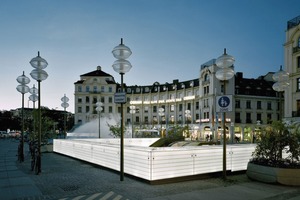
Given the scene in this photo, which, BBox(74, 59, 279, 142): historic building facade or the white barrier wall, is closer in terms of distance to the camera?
the white barrier wall

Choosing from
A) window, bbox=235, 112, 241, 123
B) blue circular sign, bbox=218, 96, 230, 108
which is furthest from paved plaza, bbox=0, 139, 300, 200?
window, bbox=235, 112, 241, 123

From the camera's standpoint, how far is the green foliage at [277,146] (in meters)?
10.0

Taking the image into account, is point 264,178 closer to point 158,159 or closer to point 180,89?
point 158,159

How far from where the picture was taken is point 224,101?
10.7m

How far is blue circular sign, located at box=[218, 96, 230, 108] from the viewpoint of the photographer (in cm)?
1059

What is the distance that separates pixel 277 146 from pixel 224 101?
8.34ft

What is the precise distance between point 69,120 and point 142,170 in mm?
121243

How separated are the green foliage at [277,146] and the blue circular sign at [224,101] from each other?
188 cm

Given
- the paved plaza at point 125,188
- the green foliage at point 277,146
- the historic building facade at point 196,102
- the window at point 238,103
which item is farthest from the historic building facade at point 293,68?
the paved plaza at point 125,188

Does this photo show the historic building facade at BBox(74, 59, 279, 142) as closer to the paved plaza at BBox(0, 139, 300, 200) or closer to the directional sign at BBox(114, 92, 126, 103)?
the paved plaza at BBox(0, 139, 300, 200)

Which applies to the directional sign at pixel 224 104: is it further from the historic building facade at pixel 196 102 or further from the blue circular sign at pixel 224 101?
the historic building facade at pixel 196 102

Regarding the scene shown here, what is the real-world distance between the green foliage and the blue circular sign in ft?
6.16

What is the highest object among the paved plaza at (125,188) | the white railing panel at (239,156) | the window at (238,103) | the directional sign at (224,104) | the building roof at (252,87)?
the building roof at (252,87)

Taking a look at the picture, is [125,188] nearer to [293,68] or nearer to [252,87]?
[293,68]
